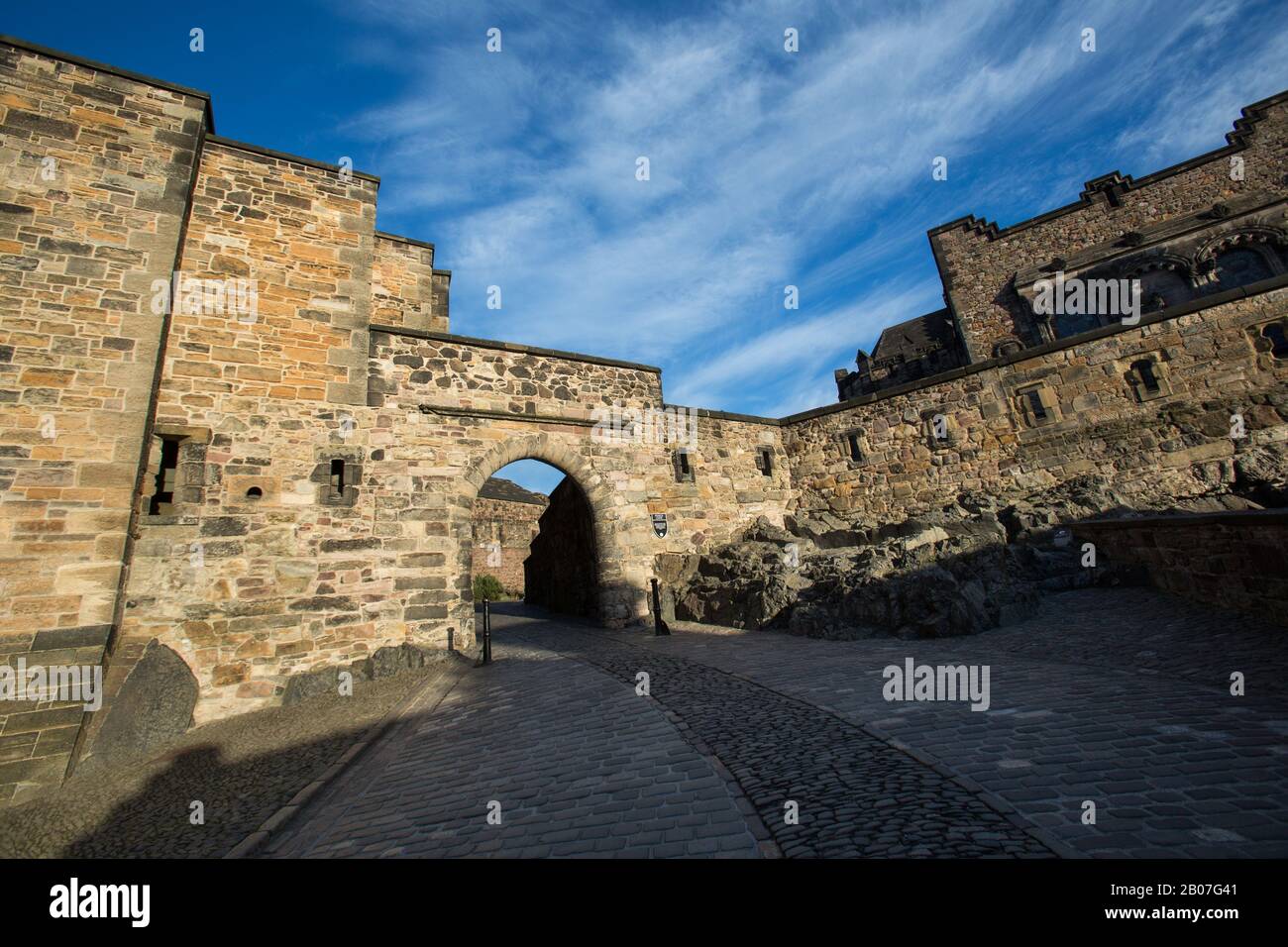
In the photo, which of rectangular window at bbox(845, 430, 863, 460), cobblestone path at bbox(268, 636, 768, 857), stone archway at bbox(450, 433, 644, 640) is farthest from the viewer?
rectangular window at bbox(845, 430, 863, 460)

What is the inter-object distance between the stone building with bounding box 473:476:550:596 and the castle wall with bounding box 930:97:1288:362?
2541cm

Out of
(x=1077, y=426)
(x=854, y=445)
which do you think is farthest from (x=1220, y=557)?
(x=854, y=445)

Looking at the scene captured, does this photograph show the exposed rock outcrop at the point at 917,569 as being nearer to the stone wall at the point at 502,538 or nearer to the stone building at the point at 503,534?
the stone building at the point at 503,534

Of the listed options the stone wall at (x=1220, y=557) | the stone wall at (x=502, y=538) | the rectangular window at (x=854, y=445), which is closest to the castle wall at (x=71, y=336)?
the stone wall at (x=1220, y=557)

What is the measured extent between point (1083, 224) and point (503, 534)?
3264 centimetres

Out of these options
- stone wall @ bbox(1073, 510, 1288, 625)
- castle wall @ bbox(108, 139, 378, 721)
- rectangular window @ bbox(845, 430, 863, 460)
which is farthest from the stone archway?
stone wall @ bbox(1073, 510, 1288, 625)

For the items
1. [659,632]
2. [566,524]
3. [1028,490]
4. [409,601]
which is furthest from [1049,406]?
[409,601]

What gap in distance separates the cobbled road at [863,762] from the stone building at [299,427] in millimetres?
3378

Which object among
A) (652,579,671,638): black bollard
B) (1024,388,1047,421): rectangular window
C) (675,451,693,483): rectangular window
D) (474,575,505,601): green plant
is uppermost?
(1024,388,1047,421): rectangular window

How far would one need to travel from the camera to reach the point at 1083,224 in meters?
22.5

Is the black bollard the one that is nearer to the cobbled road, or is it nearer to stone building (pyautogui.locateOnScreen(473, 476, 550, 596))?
the cobbled road

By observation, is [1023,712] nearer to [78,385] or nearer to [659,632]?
[659,632]

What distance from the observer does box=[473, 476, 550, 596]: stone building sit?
28.3 meters
